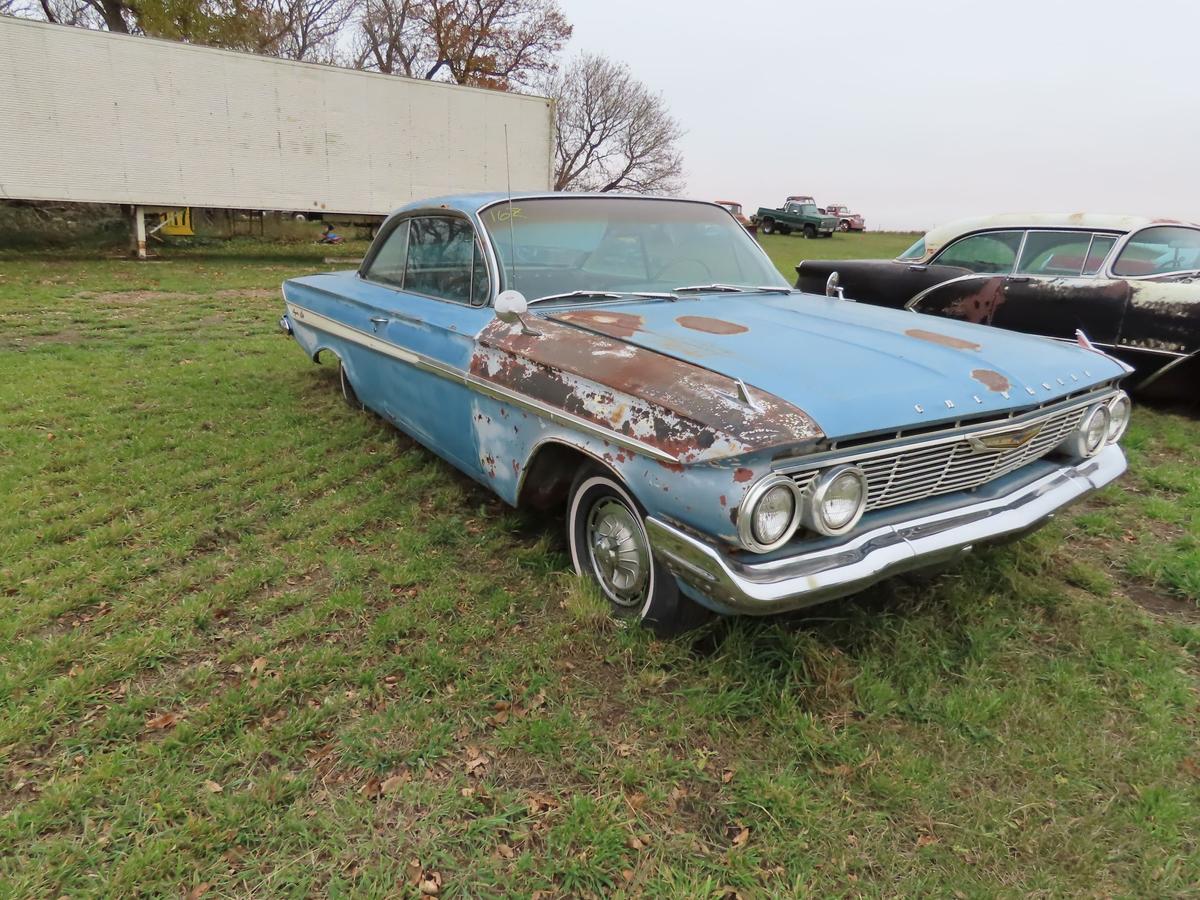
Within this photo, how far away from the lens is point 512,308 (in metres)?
2.92

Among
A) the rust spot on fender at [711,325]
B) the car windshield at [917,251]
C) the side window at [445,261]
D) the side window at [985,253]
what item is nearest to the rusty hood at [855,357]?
the rust spot on fender at [711,325]

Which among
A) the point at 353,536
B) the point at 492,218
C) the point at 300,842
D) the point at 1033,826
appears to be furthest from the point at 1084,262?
the point at 300,842

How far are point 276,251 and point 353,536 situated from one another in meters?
16.2

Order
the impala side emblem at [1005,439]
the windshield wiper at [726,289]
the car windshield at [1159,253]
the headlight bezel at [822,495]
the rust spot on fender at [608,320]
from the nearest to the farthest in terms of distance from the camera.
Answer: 1. the headlight bezel at [822,495]
2. the impala side emblem at [1005,439]
3. the rust spot on fender at [608,320]
4. the windshield wiper at [726,289]
5. the car windshield at [1159,253]

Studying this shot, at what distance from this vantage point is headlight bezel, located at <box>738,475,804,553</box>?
1.96m

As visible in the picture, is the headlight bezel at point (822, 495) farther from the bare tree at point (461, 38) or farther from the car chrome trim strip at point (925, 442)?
the bare tree at point (461, 38)

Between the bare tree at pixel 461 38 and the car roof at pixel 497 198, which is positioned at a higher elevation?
the bare tree at pixel 461 38

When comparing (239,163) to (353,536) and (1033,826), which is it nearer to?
(353,536)

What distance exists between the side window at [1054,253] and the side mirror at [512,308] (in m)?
4.94

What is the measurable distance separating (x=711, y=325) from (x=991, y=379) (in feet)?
3.24

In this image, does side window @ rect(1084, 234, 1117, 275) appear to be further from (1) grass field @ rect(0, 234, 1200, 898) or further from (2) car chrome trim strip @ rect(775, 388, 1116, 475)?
(2) car chrome trim strip @ rect(775, 388, 1116, 475)

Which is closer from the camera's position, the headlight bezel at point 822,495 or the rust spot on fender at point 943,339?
the headlight bezel at point 822,495

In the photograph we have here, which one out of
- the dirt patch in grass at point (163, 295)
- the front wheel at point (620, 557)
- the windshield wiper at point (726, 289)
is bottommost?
the front wheel at point (620, 557)

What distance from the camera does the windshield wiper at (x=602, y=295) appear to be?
3.16m
